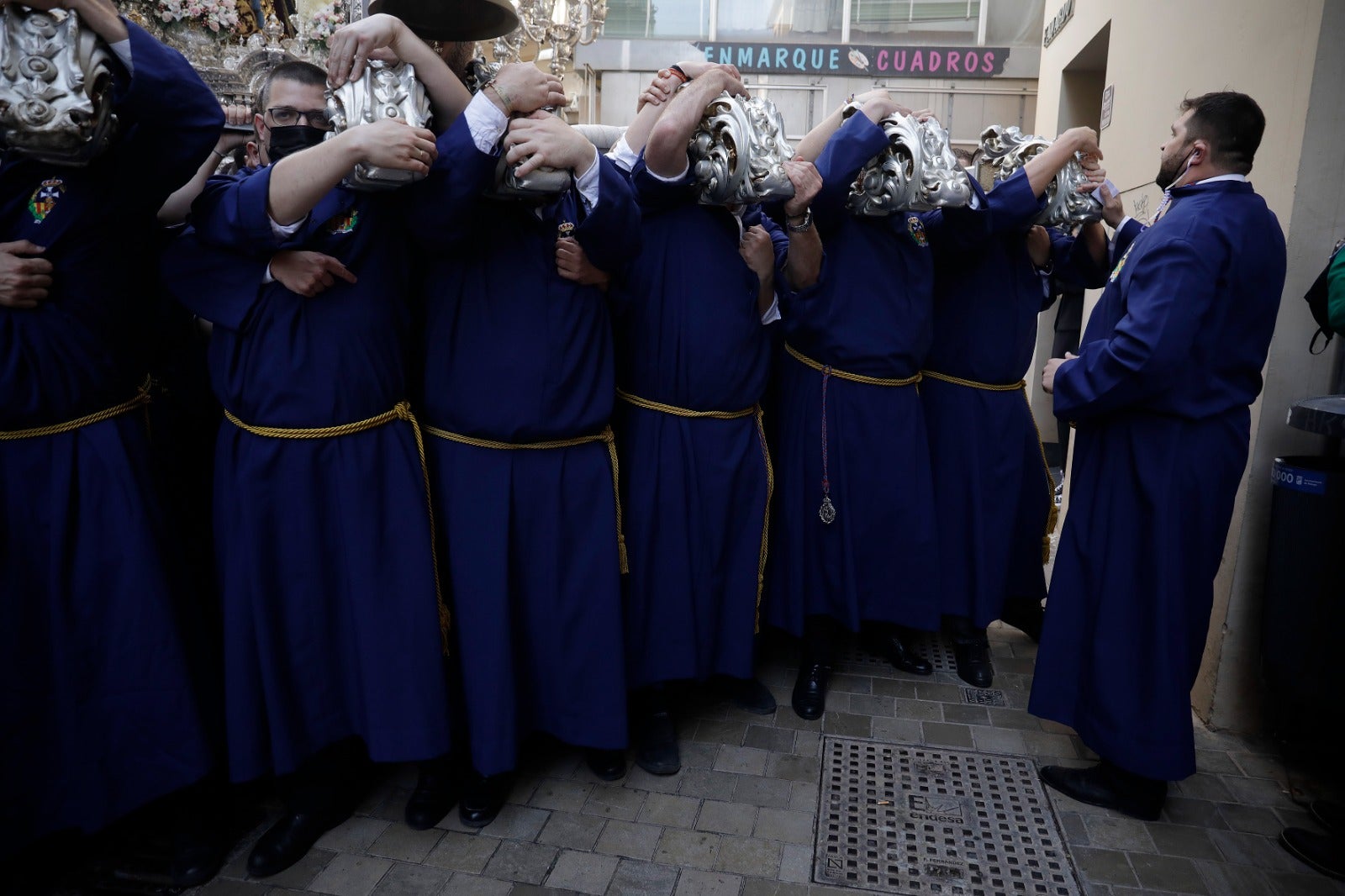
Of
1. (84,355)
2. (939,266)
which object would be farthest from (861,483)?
(84,355)

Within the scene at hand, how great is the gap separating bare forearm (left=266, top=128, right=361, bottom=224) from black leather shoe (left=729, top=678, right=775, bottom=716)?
205 centimetres

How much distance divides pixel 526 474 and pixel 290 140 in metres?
1.04

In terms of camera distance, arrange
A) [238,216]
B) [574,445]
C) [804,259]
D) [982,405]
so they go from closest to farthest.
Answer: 1. [238,216]
2. [574,445]
3. [804,259]
4. [982,405]

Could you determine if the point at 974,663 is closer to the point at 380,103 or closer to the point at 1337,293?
the point at 1337,293

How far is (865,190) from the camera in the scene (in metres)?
2.84

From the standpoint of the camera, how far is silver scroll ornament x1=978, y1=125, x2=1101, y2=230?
120 inches

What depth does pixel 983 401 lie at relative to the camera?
3.30m

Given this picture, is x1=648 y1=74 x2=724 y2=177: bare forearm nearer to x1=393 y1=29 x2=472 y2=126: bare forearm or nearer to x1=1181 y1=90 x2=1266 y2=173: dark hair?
x1=393 y1=29 x2=472 y2=126: bare forearm

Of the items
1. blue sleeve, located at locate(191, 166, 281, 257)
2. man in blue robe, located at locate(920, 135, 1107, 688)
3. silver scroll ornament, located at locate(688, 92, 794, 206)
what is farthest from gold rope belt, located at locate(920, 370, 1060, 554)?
blue sleeve, located at locate(191, 166, 281, 257)

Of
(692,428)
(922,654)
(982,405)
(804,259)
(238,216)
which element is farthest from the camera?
(922,654)

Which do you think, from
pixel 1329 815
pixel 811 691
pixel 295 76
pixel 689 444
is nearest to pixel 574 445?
pixel 689 444

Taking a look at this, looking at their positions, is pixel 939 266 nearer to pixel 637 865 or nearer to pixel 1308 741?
pixel 1308 741

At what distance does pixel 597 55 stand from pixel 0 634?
14406 mm

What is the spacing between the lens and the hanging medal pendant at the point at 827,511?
3086 mm
